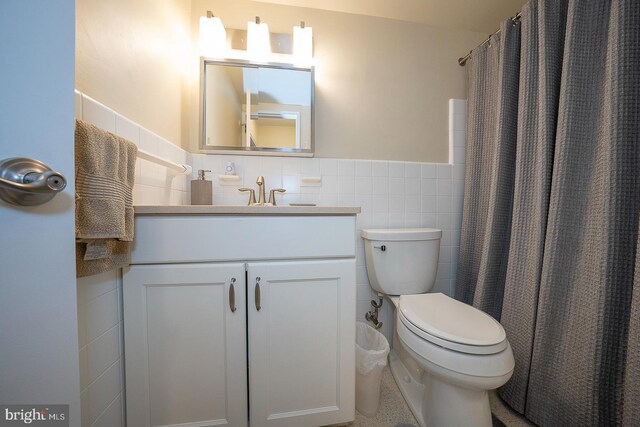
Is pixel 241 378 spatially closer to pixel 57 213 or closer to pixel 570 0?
pixel 57 213

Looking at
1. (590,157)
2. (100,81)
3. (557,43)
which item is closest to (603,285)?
(590,157)

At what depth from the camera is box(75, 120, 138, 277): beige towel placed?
0.51 meters

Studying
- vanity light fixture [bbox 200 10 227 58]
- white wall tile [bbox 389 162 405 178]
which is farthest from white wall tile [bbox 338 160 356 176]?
vanity light fixture [bbox 200 10 227 58]

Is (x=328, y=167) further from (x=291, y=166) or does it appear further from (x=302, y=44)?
(x=302, y=44)

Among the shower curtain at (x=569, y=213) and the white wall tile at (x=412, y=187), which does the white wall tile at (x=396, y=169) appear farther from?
the shower curtain at (x=569, y=213)

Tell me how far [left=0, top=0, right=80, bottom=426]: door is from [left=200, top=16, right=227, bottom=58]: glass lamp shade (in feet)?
3.36

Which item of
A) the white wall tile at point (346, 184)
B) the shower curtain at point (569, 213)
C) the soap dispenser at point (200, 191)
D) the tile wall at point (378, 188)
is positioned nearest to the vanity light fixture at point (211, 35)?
the tile wall at point (378, 188)

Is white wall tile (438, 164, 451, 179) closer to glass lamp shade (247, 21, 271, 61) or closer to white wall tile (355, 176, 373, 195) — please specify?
white wall tile (355, 176, 373, 195)

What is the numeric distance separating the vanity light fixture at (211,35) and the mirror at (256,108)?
6 cm

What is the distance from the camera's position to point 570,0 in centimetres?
85

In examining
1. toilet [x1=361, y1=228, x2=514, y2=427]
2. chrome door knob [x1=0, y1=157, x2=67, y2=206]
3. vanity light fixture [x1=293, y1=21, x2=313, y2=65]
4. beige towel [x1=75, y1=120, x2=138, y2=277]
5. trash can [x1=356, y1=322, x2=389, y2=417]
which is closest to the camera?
chrome door knob [x1=0, y1=157, x2=67, y2=206]

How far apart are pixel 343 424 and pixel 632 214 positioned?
126 cm

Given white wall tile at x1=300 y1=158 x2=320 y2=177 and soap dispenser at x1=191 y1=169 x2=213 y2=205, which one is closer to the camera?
soap dispenser at x1=191 y1=169 x2=213 y2=205

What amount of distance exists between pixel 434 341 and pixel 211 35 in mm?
1735
